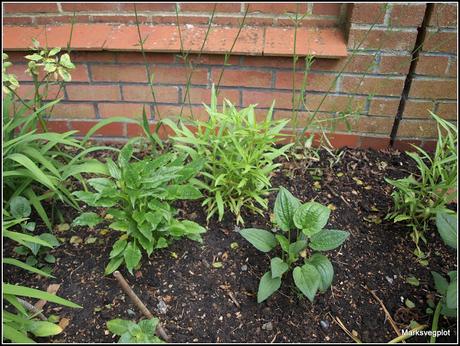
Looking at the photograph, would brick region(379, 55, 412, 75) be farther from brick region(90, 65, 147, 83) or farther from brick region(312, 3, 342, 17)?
brick region(90, 65, 147, 83)

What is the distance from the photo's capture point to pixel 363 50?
2117 mm

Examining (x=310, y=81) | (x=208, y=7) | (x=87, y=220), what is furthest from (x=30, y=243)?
(x=310, y=81)

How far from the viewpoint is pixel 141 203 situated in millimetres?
1645

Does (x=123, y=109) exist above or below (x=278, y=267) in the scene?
above

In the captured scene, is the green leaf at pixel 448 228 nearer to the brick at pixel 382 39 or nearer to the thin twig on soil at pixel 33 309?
the brick at pixel 382 39

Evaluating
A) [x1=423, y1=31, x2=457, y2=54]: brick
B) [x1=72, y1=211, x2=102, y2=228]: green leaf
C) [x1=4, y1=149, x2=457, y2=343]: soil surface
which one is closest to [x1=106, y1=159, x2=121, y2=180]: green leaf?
[x1=72, y1=211, x2=102, y2=228]: green leaf

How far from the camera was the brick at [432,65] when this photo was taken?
2.11 m

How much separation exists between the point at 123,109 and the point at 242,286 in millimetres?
1263

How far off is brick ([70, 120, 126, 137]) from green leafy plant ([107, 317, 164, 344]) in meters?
1.27

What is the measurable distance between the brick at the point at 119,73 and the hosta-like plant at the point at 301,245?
43.4 inches

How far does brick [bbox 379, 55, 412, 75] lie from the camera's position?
6.97 ft

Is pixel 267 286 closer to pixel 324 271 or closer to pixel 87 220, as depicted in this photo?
pixel 324 271

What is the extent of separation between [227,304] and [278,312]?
0.20 m

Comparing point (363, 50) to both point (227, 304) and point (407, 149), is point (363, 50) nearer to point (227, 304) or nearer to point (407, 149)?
point (407, 149)
